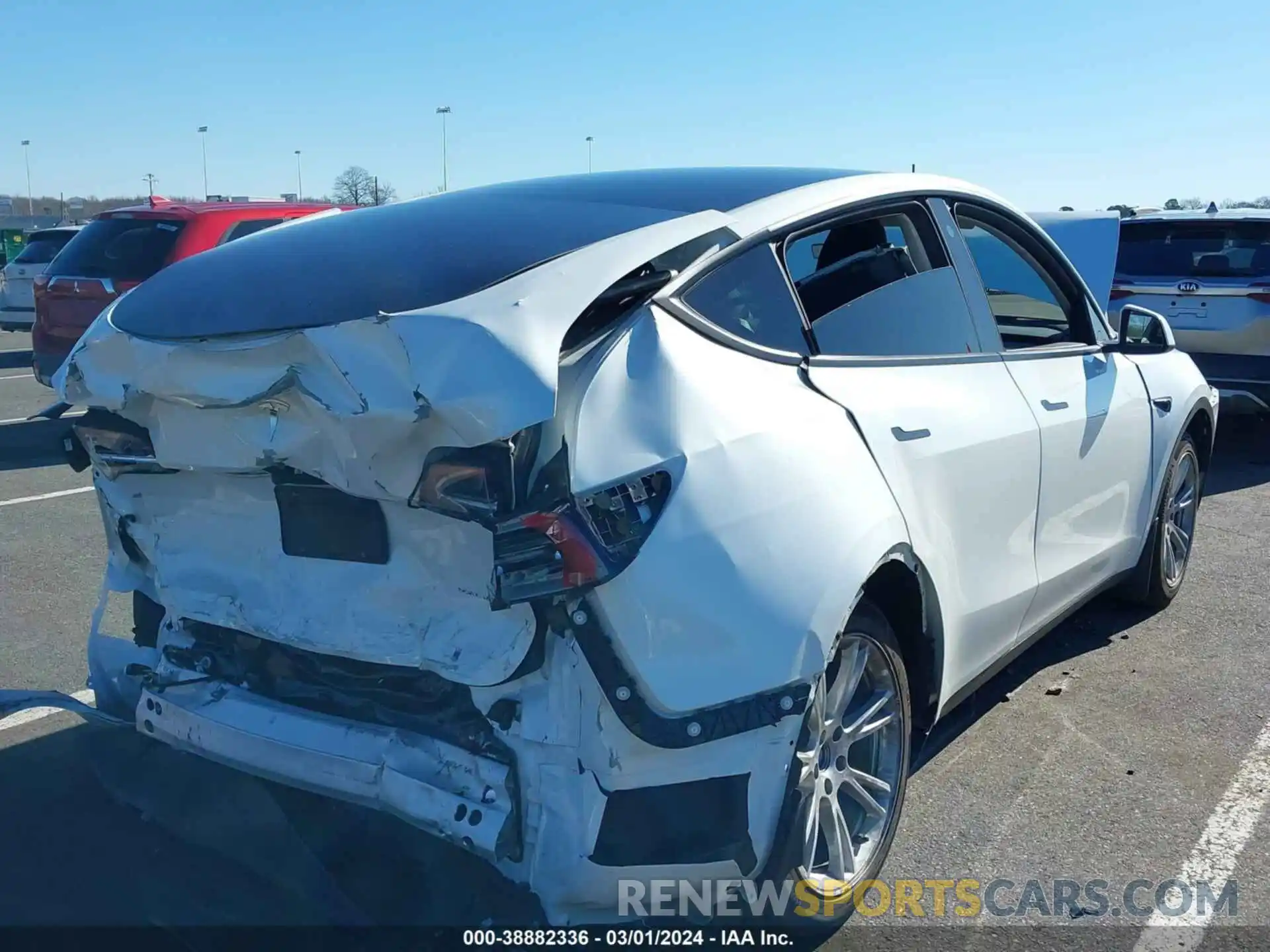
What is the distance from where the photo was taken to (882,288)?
Answer: 11.4 ft

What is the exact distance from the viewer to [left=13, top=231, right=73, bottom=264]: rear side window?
16469 mm

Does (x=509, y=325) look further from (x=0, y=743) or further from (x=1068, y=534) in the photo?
(x=0, y=743)

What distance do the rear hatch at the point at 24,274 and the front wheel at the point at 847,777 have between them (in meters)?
→ 15.6

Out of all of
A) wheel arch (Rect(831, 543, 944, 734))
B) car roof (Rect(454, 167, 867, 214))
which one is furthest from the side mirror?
wheel arch (Rect(831, 543, 944, 734))

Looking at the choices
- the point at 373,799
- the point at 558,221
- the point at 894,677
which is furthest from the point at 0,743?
the point at 894,677

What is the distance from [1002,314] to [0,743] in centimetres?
379

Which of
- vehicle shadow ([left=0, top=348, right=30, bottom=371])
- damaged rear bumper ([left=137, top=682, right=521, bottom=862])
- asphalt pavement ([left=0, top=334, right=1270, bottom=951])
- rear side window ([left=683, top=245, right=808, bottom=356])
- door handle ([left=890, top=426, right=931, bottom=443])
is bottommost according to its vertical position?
vehicle shadow ([left=0, top=348, right=30, bottom=371])

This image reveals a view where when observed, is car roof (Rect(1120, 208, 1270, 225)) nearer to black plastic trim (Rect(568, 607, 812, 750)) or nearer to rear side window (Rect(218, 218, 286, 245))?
rear side window (Rect(218, 218, 286, 245))

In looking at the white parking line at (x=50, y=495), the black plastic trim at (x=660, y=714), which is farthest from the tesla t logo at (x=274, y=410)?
the white parking line at (x=50, y=495)

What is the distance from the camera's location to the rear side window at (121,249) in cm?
948

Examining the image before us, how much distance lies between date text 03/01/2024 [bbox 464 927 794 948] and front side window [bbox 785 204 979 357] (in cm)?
145

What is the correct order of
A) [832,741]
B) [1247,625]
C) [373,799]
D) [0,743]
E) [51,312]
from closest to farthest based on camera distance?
1. [373,799]
2. [832,741]
3. [0,743]
4. [1247,625]
5. [51,312]

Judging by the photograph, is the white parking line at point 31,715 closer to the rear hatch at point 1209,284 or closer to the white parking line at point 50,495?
the white parking line at point 50,495

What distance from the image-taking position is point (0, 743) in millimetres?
3975
